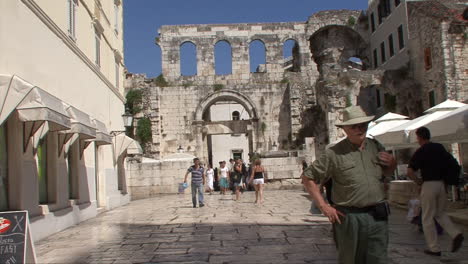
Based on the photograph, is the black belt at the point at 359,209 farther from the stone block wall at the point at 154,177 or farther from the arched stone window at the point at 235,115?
the arched stone window at the point at 235,115

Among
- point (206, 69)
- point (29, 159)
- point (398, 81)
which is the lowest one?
point (29, 159)

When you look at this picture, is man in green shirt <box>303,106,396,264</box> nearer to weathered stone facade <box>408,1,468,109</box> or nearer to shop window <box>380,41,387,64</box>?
weathered stone facade <box>408,1,468,109</box>

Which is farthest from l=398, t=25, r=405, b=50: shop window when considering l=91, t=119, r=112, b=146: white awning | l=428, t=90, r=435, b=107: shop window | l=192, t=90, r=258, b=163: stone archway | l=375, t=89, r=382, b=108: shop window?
l=91, t=119, r=112, b=146: white awning

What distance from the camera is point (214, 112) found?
4347cm

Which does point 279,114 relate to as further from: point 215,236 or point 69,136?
point 215,236

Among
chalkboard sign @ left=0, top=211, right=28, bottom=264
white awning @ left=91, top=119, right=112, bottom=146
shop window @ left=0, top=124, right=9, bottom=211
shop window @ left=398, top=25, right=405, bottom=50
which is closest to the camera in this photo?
chalkboard sign @ left=0, top=211, right=28, bottom=264

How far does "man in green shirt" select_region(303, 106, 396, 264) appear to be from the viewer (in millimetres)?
3623

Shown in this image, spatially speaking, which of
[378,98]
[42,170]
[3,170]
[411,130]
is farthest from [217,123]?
[3,170]

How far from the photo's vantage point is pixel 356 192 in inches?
145

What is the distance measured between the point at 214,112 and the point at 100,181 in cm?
2875

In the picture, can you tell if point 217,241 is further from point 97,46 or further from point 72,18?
point 97,46

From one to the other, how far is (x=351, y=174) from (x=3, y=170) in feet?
21.7

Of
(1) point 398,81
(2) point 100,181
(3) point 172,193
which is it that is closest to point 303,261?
(2) point 100,181

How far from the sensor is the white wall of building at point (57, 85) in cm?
826
